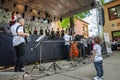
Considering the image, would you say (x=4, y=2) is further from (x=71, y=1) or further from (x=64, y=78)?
(x=64, y=78)

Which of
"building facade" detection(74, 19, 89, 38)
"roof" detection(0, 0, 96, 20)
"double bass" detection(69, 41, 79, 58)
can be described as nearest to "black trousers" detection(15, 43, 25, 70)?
"double bass" detection(69, 41, 79, 58)

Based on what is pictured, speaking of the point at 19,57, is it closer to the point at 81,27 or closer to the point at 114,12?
the point at 114,12

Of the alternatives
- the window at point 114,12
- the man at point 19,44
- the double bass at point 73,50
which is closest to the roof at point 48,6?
the double bass at point 73,50

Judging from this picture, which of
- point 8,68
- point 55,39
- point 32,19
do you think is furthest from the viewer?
point 32,19

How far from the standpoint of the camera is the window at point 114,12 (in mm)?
20156

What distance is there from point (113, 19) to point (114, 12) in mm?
886

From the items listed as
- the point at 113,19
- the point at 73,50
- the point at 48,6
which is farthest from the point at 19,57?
the point at 113,19

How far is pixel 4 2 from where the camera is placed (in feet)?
30.6

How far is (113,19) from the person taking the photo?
20656mm

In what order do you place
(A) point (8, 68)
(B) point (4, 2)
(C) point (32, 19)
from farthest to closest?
(C) point (32, 19) < (B) point (4, 2) < (A) point (8, 68)

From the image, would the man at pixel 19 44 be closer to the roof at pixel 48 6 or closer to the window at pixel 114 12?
the roof at pixel 48 6

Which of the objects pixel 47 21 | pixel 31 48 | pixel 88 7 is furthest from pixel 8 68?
pixel 47 21

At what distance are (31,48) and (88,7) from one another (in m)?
4.20

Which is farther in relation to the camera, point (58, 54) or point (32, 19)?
point (32, 19)
